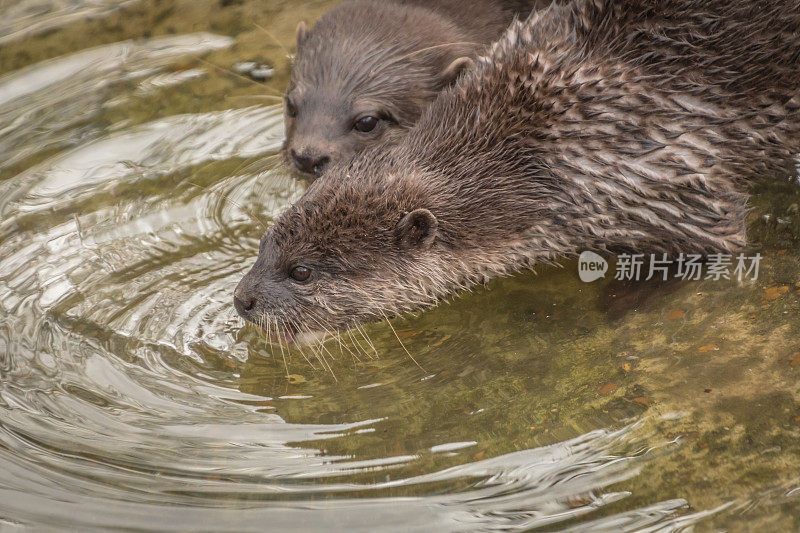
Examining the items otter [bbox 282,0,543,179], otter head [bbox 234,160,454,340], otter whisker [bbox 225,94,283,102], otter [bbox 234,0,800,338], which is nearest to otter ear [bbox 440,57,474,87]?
otter [bbox 282,0,543,179]

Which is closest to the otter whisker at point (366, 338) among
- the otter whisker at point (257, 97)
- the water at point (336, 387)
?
the water at point (336, 387)

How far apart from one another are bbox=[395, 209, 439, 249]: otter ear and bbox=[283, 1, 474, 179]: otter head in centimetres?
84

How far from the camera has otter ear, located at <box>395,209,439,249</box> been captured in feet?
12.9

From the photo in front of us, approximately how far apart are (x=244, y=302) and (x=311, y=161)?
3.29 feet

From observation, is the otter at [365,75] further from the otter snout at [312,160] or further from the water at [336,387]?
the water at [336,387]

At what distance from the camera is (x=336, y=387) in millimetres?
3932

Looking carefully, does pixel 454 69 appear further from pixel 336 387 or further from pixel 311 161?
pixel 336 387

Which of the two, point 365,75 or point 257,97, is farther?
point 257,97

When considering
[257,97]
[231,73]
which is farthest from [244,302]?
[231,73]

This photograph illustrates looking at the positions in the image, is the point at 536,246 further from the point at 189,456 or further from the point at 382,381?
the point at 189,456

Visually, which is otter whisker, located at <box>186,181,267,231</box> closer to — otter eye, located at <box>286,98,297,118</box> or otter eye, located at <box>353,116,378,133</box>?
otter eye, located at <box>286,98,297,118</box>

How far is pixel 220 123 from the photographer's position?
579 centimetres

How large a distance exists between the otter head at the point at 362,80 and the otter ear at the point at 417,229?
840 millimetres

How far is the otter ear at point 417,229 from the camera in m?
3.95
